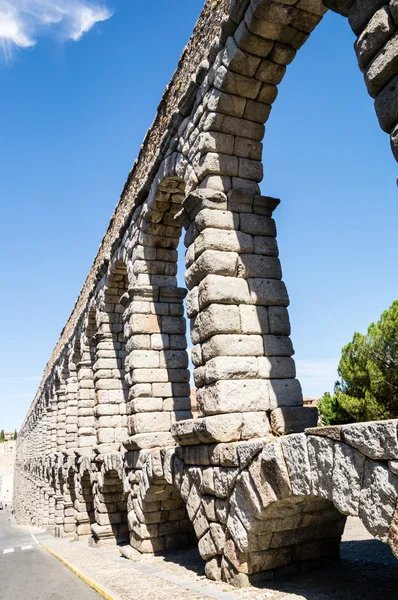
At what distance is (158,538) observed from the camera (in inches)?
339

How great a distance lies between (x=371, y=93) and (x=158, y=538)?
7774 mm

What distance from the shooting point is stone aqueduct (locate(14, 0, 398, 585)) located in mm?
3850

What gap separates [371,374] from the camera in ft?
55.6

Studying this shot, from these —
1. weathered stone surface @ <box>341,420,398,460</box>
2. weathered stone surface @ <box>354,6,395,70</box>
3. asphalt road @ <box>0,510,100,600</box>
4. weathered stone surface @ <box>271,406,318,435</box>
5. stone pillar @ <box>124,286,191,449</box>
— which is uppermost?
weathered stone surface @ <box>354,6,395,70</box>

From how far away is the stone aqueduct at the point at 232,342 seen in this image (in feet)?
12.6

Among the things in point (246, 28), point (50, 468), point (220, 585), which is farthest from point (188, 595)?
point (50, 468)

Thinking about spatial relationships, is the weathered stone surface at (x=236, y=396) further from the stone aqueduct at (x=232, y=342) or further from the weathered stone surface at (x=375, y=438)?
the weathered stone surface at (x=375, y=438)

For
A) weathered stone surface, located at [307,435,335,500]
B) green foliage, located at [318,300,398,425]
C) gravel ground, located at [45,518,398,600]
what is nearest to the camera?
weathered stone surface, located at [307,435,335,500]

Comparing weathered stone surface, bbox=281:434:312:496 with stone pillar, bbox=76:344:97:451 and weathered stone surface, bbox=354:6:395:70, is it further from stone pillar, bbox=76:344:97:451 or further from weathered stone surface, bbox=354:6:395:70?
stone pillar, bbox=76:344:97:451

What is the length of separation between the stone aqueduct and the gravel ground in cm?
24

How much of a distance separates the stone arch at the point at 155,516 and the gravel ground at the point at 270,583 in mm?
281

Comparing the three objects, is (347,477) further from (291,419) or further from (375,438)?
(291,419)

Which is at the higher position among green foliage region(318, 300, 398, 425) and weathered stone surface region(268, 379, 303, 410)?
green foliage region(318, 300, 398, 425)

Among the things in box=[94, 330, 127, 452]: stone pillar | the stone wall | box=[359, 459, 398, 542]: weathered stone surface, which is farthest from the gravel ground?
the stone wall
